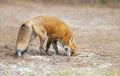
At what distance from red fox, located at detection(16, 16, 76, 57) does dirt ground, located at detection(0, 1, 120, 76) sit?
0.95 ft

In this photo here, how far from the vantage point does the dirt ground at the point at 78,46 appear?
34.5 ft

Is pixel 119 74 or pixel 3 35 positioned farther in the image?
pixel 3 35

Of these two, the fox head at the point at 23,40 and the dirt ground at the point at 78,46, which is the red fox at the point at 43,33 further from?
the dirt ground at the point at 78,46

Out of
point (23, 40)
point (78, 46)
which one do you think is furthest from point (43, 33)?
point (78, 46)

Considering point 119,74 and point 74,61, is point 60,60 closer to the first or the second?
point 74,61

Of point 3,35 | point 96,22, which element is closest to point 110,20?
point 96,22

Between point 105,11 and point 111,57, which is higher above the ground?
point 105,11

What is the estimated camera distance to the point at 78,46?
47.0ft

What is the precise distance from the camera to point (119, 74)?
10156 mm

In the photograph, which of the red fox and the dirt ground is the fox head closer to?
the red fox

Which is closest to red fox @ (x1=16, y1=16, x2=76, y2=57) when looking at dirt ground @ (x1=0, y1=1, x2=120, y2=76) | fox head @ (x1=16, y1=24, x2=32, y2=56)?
fox head @ (x1=16, y1=24, x2=32, y2=56)

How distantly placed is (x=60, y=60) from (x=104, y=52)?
74.2 inches

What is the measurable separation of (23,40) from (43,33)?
0.60 m

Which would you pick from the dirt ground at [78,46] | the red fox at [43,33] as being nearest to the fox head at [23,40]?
the red fox at [43,33]
